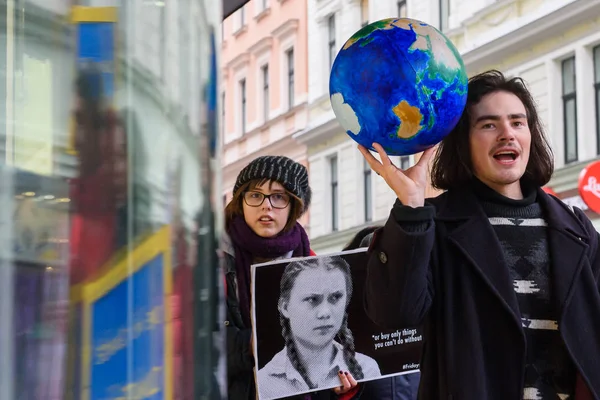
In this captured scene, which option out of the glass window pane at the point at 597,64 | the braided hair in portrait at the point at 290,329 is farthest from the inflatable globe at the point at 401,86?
the glass window pane at the point at 597,64

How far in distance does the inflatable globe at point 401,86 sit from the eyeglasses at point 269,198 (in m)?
1.29

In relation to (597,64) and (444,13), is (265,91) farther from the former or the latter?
(597,64)

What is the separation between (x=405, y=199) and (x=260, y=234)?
143 cm

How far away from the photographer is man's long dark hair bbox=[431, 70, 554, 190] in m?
2.52

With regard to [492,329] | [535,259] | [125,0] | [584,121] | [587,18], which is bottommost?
[492,329]

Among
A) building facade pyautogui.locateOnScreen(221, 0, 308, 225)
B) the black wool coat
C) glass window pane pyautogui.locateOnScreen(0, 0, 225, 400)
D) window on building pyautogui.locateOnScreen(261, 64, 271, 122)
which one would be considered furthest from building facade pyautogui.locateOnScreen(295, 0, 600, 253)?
glass window pane pyautogui.locateOnScreen(0, 0, 225, 400)

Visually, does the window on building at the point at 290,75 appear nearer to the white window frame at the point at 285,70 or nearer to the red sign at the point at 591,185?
the white window frame at the point at 285,70

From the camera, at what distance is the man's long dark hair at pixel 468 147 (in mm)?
2521

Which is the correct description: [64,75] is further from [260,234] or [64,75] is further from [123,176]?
[260,234]

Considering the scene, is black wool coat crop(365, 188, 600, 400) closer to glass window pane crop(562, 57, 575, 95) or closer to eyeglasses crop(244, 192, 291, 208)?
eyeglasses crop(244, 192, 291, 208)

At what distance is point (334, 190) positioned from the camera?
90.1 ft

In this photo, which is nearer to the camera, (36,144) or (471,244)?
(36,144)

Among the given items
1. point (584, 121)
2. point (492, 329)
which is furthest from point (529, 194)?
point (584, 121)

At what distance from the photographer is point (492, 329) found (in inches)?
89.3
